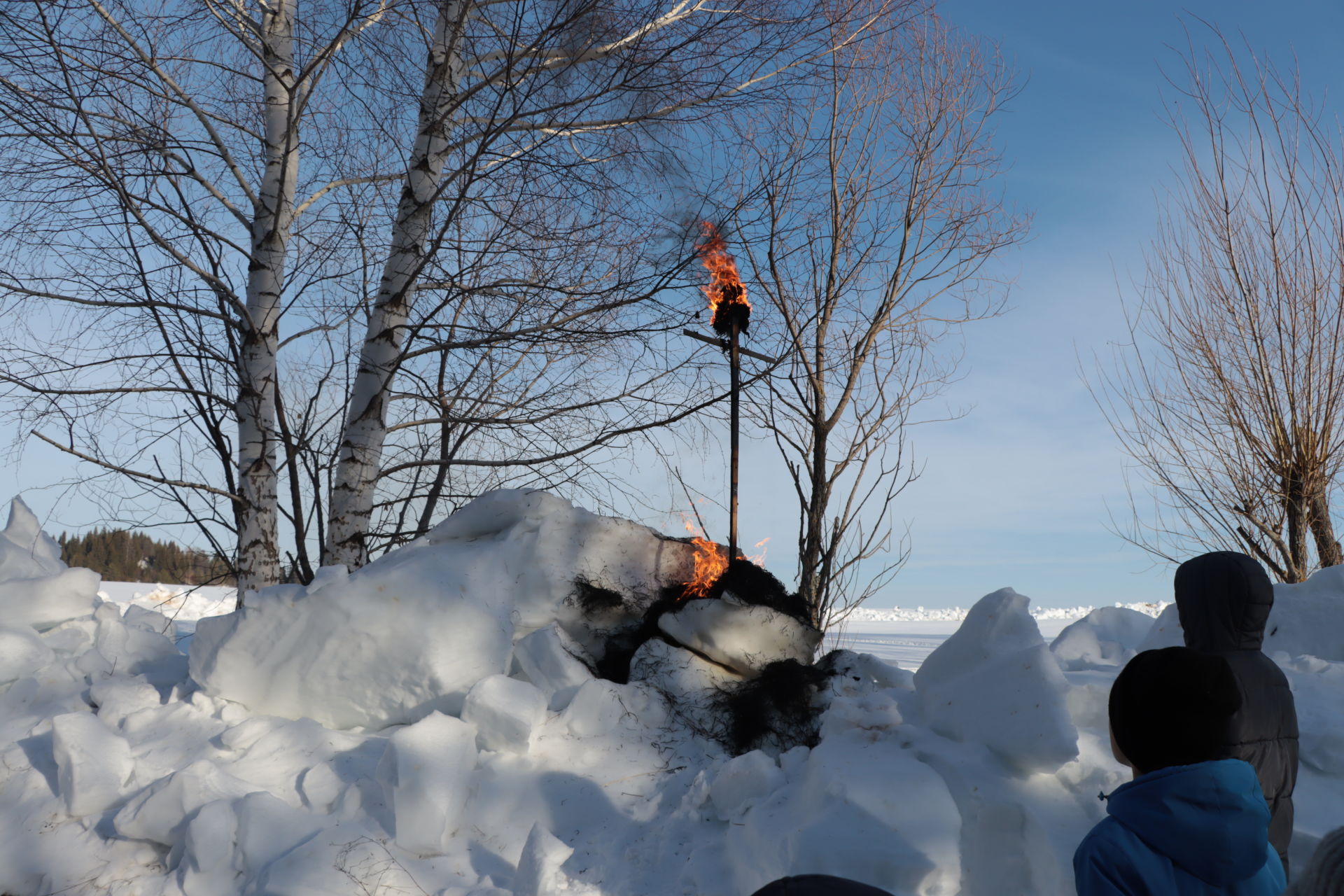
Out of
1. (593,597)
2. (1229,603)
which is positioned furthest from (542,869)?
(1229,603)

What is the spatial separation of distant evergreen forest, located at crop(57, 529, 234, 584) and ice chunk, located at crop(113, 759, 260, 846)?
2.55 meters

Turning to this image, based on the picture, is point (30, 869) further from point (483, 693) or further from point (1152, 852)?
point (1152, 852)

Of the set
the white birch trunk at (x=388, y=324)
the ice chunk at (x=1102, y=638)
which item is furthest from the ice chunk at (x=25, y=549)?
the ice chunk at (x=1102, y=638)

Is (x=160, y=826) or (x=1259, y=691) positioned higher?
(x=1259, y=691)

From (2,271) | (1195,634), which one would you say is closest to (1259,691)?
(1195,634)

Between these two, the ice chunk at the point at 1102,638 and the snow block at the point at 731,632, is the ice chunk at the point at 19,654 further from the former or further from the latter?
the ice chunk at the point at 1102,638

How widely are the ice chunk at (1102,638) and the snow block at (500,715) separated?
3027 millimetres

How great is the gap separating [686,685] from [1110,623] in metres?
3.17

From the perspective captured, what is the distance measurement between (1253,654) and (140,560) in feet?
34.4

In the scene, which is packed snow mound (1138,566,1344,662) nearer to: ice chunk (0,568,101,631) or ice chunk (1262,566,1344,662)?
ice chunk (1262,566,1344,662)

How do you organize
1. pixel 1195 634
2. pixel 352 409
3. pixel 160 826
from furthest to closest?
pixel 352 409, pixel 160 826, pixel 1195 634

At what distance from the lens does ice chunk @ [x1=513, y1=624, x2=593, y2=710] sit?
398cm

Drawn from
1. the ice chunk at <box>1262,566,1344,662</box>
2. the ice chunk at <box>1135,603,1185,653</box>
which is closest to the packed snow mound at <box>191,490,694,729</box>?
the ice chunk at <box>1135,603,1185,653</box>

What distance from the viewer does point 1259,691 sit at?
108 inches
